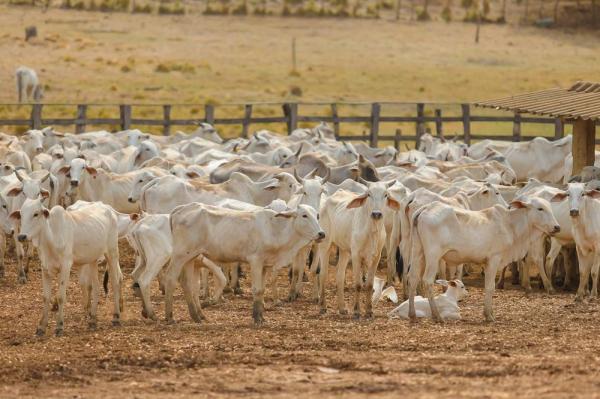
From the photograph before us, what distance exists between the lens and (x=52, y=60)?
5338 cm

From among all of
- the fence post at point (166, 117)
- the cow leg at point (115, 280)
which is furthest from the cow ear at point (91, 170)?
the fence post at point (166, 117)

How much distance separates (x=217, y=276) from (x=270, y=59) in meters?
43.5

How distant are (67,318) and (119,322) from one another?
30.6 inches

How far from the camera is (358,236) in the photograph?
15.2 meters

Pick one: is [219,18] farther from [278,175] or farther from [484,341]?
[484,341]

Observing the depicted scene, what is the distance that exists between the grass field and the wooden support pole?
19.7 meters

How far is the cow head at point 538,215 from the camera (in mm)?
15109

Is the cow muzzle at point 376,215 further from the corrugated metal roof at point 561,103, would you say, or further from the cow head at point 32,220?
the corrugated metal roof at point 561,103

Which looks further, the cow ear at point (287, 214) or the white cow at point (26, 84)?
the white cow at point (26, 84)

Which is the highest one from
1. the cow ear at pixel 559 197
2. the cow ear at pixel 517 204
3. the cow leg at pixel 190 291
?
the cow ear at pixel 517 204

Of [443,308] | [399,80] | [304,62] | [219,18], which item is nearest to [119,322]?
A: [443,308]

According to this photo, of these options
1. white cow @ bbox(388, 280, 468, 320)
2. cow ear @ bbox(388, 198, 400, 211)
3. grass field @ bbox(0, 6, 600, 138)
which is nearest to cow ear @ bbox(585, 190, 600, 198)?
white cow @ bbox(388, 280, 468, 320)

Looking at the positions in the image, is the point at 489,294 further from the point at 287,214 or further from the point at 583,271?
the point at 583,271

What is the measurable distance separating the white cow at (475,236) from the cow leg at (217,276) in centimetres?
237
